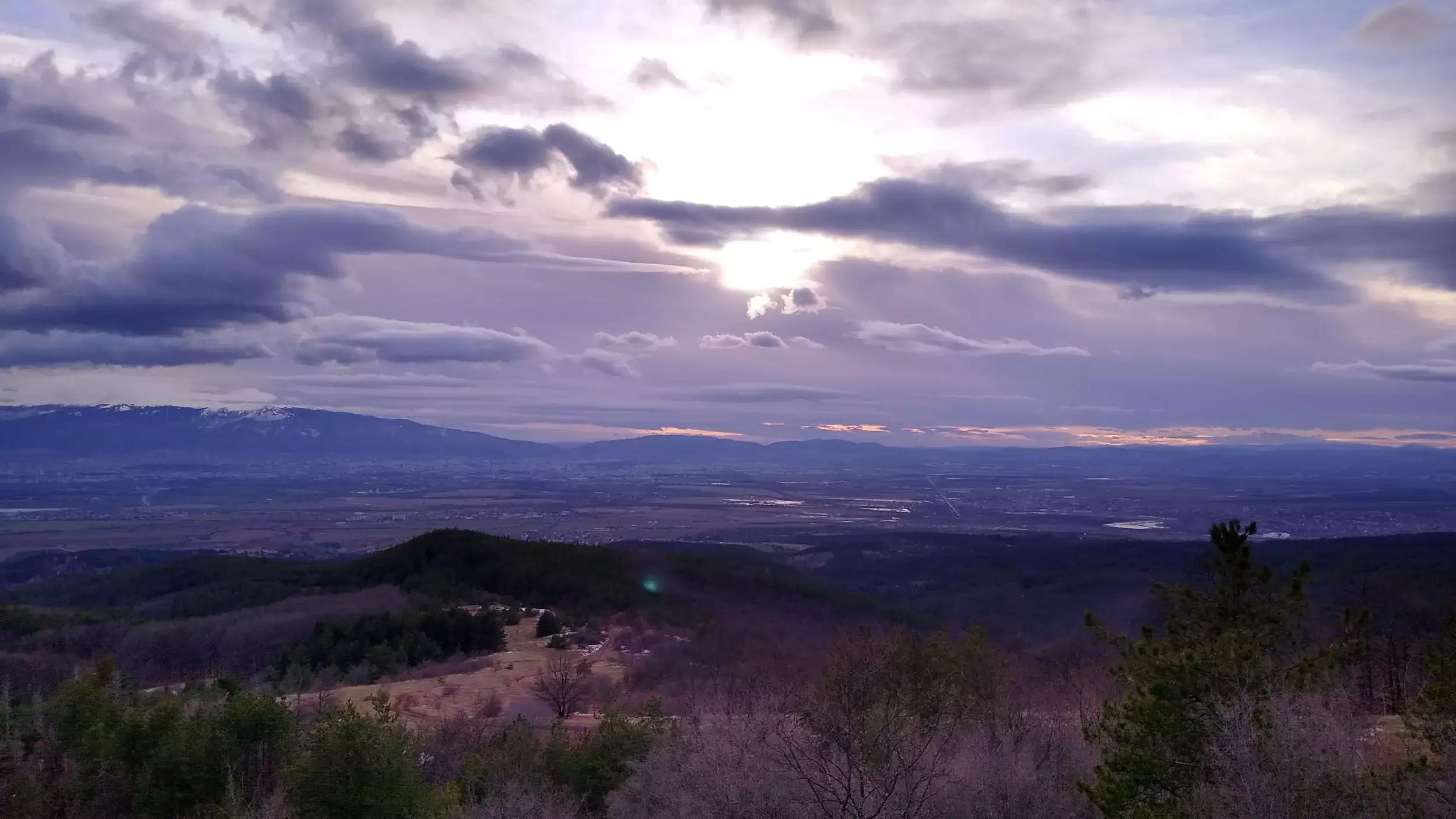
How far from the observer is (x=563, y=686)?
48.7 metres

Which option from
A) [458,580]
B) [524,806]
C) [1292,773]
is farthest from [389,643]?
[1292,773]

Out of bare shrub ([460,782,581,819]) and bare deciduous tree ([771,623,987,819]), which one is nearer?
bare deciduous tree ([771,623,987,819])

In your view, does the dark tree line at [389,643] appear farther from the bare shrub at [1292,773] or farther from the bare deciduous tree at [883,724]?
the bare shrub at [1292,773]

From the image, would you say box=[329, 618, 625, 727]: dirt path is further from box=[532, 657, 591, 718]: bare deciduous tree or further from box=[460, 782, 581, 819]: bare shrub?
box=[460, 782, 581, 819]: bare shrub

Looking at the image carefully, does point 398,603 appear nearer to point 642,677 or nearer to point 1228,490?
point 642,677

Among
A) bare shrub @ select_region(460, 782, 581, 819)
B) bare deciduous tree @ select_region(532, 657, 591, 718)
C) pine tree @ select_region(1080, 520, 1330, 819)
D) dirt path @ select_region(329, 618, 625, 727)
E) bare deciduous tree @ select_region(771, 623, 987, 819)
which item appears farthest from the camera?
bare deciduous tree @ select_region(532, 657, 591, 718)

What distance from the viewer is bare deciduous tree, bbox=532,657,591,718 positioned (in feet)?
159

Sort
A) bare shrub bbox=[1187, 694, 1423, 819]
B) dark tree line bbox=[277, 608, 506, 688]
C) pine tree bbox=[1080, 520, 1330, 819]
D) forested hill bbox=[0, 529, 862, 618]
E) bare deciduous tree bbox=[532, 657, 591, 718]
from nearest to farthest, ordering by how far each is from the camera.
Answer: bare shrub bbox=[1187, 694, 1423, 819] → pine tree bbox=[1080, 520, 1330, 819] → bare deciduous tree bbox=[532, 657, 591, 718] → dark tree line bbox=[277, 608, 506, 688] → forested hill bbox=[0, 529, 862, 618]

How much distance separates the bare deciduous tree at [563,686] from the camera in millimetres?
48406

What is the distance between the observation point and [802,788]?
71.2 feet

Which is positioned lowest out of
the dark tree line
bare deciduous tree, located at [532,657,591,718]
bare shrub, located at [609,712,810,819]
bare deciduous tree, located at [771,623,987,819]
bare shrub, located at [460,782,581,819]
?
the dark tree line

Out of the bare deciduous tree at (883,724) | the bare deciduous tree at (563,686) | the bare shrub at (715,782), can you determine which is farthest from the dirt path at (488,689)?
the bare shrub at (715,782)

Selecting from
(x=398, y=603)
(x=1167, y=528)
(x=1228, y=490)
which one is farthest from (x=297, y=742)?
(x=1228, y=490)

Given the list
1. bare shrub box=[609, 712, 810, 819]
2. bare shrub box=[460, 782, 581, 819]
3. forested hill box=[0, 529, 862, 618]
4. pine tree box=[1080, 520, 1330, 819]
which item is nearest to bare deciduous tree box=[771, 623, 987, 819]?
bare shrub box=[609, 712, 810, 819]
